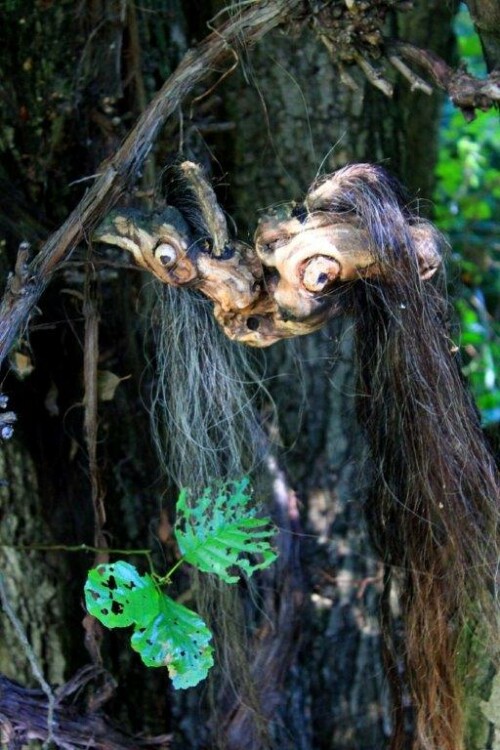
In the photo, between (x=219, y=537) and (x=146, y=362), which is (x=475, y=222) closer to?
(x=146, y=362)

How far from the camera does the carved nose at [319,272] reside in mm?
1007

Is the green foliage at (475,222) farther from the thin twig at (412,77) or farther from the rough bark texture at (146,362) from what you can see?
the thin twig at (412,77)

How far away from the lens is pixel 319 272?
1.01 m

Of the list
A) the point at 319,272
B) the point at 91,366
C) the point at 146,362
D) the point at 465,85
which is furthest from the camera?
the point at 146,362

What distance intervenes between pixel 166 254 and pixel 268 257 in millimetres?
112

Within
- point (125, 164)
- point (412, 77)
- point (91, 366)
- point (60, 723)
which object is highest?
point (412, 77)

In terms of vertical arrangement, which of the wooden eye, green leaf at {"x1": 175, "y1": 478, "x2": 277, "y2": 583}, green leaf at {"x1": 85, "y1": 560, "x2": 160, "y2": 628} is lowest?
green leaf at {"x1": 85, "y1": 560, "x2": 160, "y2": 628}

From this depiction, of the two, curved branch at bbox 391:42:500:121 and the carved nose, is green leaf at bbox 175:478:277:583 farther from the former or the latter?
curved branch at bbox 391:42:500:121

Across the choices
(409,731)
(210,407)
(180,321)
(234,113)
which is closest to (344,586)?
(409,731)

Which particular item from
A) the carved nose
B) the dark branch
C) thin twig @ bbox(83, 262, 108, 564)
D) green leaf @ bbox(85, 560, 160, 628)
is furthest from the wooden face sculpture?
the dark branch

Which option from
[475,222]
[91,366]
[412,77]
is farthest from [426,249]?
[475,222]

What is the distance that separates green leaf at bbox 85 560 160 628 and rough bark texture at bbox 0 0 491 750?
228 mm

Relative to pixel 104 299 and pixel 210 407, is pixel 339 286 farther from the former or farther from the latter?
pixel 104 299

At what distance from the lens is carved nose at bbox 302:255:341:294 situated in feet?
3.30
